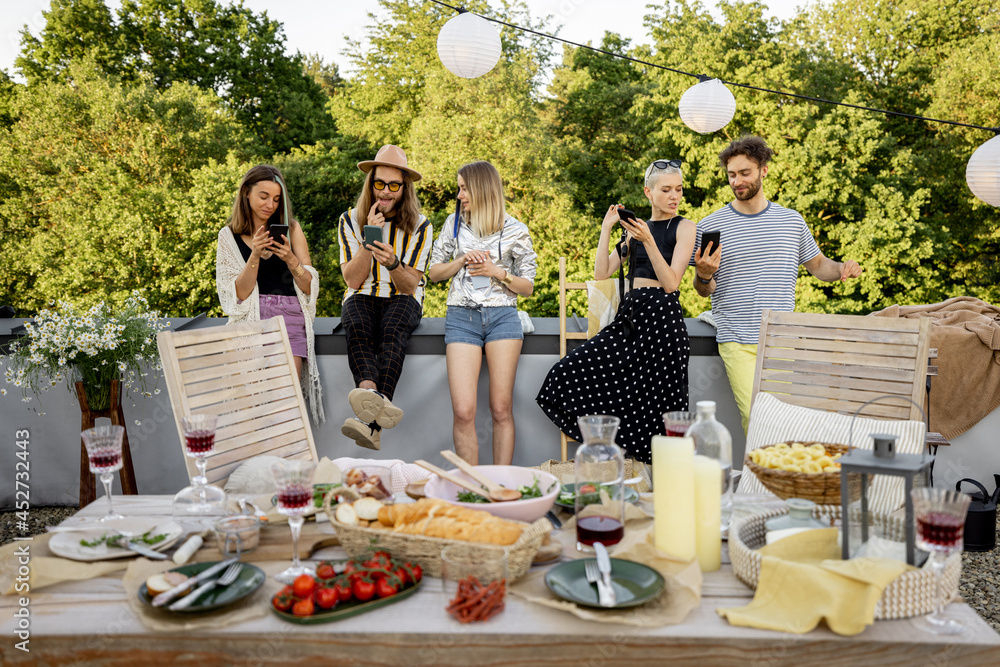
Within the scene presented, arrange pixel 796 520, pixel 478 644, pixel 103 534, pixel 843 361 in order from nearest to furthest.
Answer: pixel 478 644 < pixel 796 520 < pixel 103 534 < pixel 843 361

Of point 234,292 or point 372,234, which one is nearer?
point 372,234

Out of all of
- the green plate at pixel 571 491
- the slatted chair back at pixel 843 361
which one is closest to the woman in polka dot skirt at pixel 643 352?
the slatted chair back at pixel 843 361

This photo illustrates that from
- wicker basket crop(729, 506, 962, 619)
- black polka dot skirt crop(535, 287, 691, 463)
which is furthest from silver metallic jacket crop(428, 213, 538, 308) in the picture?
wicker basket crop(729, 506, 962, 619)

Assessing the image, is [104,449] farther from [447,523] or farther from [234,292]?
[234,292]

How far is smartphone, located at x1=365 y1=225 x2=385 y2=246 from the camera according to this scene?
301cm

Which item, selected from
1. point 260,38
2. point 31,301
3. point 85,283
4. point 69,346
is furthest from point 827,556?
point 260,38

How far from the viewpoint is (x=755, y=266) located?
10.3 ft

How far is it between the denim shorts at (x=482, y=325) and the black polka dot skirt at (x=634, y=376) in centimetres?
30

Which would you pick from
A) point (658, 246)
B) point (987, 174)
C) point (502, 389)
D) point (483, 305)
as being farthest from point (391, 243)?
point (987, 174)

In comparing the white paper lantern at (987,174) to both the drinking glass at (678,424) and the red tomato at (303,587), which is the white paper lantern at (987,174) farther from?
the red tomato at (303,587)

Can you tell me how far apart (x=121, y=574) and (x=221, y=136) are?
14.4 metres

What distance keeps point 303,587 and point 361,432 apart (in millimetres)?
1838

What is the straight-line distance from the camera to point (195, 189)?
13.1 metres

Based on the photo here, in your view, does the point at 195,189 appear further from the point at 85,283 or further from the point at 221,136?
the point at 85,283
